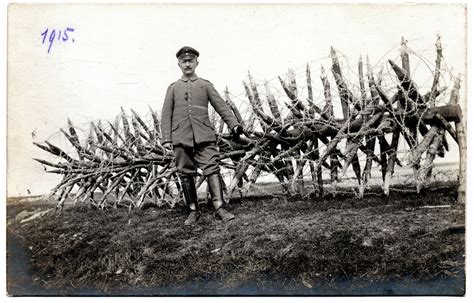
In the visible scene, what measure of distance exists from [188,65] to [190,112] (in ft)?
1.41

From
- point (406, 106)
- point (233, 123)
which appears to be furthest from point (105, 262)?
point (406, 106)

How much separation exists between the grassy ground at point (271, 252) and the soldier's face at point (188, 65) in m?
1.34

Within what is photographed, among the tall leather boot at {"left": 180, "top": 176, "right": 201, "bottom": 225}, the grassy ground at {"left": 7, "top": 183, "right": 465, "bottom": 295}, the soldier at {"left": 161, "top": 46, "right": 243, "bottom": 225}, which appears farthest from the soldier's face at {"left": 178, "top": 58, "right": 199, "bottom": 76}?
the grassy ground at {"left": 7, "top": 183, "right": 465, "bottom": 295}

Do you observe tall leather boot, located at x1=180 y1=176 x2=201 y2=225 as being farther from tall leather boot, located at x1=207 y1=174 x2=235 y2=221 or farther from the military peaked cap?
the military peaked cap

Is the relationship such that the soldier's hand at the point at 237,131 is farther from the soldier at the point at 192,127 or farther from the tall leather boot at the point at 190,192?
the tall leather boot at the point at 190,192

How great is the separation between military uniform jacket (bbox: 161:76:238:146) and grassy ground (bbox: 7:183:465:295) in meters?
0.77

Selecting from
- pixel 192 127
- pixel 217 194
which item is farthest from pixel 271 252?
pixel 192 127

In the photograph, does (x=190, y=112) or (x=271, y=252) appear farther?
(x=190, y=112)

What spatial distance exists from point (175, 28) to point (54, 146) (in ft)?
6.17

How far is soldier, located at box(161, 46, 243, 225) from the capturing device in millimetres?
4551

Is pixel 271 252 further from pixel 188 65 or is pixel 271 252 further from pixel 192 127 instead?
pixel 188 65

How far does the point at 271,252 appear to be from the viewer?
3928 millimetres

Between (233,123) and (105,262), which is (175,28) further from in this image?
(105,262)

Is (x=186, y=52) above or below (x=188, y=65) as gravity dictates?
above
